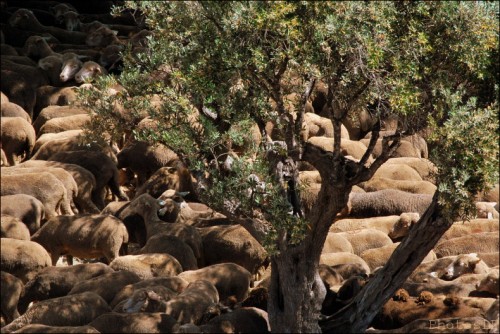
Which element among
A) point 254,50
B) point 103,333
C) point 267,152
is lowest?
point 103,333

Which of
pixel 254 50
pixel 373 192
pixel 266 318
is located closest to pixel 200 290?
pixel 266 318

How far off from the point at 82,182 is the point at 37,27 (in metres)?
22.5

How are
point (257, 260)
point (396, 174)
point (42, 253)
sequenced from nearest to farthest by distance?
point (42, 253) → point (257, 260) → point (396, 174)

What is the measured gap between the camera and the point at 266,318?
15781 mm

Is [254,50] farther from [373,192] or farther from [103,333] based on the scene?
[373,192]

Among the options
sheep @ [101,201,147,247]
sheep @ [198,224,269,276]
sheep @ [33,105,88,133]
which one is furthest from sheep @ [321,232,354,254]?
sheep @ [33,105,88,133]

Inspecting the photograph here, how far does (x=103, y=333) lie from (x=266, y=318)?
2.87 meters

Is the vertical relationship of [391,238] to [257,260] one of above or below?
above

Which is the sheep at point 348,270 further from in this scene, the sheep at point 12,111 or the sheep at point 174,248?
the sheep at point 12,111

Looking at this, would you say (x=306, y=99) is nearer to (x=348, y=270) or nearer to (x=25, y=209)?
(x=348, y=270)

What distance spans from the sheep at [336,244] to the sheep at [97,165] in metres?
6.22

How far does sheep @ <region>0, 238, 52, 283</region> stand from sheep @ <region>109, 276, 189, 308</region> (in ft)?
6.76

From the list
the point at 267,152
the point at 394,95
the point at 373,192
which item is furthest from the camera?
the point at 373,192

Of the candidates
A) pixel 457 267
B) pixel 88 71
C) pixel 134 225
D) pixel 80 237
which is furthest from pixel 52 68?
pixel 457 267
